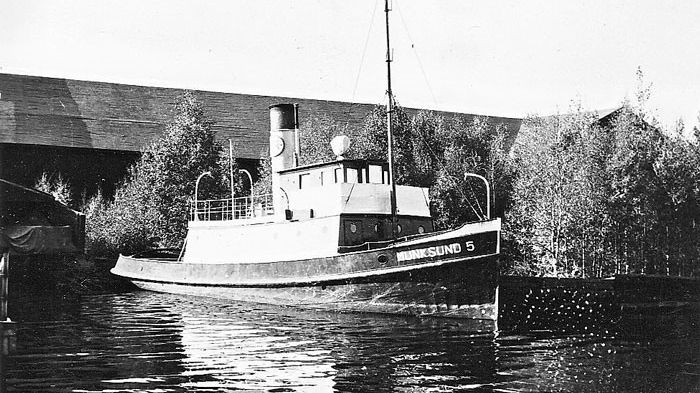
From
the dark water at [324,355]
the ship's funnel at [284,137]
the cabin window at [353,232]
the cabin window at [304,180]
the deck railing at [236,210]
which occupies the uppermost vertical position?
the ship's funnel at [284,137]

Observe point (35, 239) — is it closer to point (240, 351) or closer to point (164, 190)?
point (164, 190)

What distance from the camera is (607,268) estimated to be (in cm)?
2905

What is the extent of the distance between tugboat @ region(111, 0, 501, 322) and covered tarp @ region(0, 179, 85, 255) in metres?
3.59

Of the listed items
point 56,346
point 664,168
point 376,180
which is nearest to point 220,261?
point 376,180

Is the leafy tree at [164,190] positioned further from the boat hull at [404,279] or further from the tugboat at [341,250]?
the boat hull at [404,279]

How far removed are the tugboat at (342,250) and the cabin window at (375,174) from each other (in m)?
0.03

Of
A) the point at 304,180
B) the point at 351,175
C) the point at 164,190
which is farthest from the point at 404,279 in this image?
the point at 164,190

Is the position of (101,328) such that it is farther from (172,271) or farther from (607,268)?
(607,268)

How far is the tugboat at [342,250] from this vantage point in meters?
15.8

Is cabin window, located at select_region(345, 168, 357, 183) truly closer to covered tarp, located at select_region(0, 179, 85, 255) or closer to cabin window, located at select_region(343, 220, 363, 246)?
cabin window, located at select_region(343, 220, 363, 246)

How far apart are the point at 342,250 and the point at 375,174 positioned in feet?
8.16

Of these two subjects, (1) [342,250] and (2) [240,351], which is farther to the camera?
(1) [342,250]

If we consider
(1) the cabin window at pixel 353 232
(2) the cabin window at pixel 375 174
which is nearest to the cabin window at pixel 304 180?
(2) the cabin window at pixel 375 174

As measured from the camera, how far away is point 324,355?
1095cm
